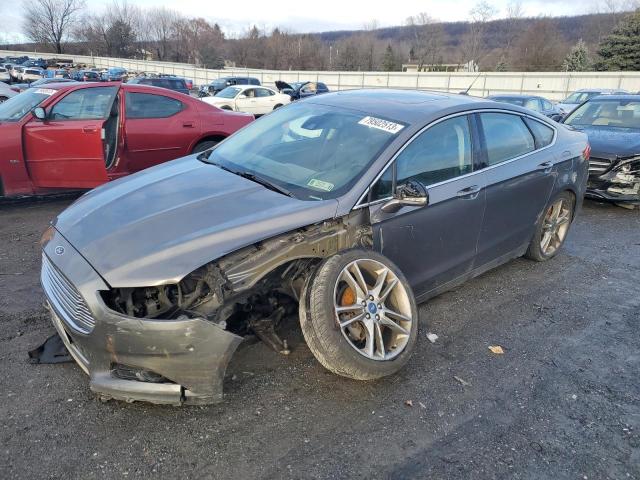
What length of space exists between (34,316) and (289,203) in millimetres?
2175

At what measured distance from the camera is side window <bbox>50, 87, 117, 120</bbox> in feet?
20.2

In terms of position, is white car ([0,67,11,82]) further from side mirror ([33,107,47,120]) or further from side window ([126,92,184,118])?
side mirror ([33,107,47,120])

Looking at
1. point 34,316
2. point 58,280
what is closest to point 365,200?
point 58,280

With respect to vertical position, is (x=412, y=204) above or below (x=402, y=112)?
below

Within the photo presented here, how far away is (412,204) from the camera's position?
3113 millimetres

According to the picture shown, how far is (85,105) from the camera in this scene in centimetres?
629

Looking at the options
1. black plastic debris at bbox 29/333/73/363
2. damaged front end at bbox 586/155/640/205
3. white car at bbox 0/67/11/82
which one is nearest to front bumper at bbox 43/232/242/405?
black plastic debris at bbox 29/333/73/363

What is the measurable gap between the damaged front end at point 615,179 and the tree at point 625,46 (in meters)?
43.6

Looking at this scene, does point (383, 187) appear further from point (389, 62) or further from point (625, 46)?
point (389, 62)

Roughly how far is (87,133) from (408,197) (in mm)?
4654

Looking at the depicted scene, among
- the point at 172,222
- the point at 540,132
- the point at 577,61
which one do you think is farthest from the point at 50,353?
the point at 577,61

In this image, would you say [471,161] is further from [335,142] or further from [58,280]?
[58,280]

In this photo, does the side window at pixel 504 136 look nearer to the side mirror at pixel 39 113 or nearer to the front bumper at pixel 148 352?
the front bumper at pixel 148 352

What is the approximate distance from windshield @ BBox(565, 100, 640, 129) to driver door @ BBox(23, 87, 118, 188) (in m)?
7.52
